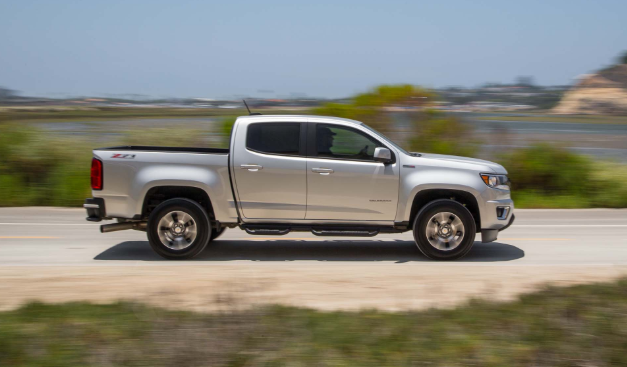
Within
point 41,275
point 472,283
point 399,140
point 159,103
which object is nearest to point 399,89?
point 399,140

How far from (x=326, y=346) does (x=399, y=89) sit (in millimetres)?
11949

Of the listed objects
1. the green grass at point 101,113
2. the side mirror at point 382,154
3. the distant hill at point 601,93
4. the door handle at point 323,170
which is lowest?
the door handle at point 323,170

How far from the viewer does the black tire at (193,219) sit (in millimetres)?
8797

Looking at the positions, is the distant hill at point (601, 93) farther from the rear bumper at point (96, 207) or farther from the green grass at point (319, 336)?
the green grass at point (319, 336)

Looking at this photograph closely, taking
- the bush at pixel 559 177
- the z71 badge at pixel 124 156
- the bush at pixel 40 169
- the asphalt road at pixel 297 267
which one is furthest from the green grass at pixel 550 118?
the z71 badge at pixel 124 156

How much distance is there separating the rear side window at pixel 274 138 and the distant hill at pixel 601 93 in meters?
49.3

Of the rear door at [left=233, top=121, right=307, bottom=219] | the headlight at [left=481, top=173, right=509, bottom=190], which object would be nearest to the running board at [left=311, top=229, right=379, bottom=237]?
the rear door at [left=233, top=121, right=307, bottom=219]

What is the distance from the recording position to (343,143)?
9086 mm

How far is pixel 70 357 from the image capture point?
14.9 ft

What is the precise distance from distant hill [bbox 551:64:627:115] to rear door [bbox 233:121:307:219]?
49.4 metres

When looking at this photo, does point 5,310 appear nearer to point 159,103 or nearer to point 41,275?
point 41,275

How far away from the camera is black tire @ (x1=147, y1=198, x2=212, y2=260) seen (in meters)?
8.80

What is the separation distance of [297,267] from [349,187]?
3.94 feet

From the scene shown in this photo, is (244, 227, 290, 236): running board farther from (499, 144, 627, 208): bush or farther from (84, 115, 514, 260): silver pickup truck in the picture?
(499, 144, 627, 208): bush
